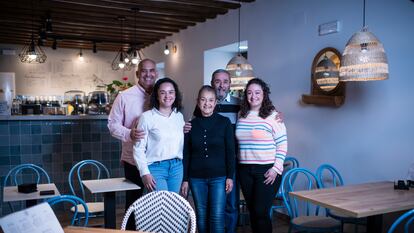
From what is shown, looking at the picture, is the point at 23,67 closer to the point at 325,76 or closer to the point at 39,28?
the point at 39,28

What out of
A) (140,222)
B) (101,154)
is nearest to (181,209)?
(140,222)

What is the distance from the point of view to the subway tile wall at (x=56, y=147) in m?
4.10

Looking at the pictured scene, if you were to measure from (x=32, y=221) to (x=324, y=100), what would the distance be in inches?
115

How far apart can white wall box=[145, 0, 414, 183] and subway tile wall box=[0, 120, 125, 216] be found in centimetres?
207

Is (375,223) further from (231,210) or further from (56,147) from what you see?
(56,147)

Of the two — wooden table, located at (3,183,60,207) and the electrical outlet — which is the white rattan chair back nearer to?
wooden table, located at (3,183,60,207)

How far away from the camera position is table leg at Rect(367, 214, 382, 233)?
2.46m

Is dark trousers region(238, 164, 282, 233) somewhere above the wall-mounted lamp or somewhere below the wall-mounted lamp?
below

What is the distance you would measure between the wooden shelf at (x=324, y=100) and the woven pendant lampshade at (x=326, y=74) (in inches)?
3.5

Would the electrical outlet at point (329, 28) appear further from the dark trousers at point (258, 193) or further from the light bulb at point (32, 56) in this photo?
the light bulb at point (32, 56)

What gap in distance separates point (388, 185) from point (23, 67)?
8448 mm

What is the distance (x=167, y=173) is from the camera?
2.45 meters

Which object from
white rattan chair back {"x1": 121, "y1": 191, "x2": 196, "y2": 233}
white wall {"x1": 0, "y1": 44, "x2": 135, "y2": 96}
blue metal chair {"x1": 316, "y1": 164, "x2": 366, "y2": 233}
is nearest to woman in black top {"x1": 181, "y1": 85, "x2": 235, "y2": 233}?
white rattan chair back {"x1": 121, "y1": 191, "x2": 196, "y2": 233}

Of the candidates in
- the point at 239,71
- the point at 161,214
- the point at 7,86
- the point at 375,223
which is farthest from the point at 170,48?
the point at 161,214
